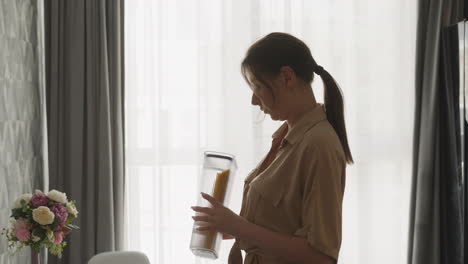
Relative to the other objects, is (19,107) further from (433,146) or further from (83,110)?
(433,146)

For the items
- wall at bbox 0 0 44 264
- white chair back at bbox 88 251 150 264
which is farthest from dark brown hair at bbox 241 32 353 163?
white chair back at bbox 88 251 150 264

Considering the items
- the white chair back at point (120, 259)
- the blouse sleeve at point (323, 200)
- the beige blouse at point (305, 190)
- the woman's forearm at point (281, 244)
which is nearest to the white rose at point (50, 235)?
the white chair back at point (120, 259)

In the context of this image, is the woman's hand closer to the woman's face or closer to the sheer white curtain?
the woman's face

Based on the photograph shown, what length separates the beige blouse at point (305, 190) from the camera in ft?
4.16

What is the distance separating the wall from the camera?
7.79 feet

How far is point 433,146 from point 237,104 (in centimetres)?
124

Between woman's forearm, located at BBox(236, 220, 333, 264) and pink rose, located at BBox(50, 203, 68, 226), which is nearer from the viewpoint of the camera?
woman's forearm, located at BBox(236, 220, 333, 264)

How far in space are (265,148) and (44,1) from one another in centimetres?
157

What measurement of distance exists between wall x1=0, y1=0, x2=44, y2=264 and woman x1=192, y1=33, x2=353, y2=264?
1.32 metres

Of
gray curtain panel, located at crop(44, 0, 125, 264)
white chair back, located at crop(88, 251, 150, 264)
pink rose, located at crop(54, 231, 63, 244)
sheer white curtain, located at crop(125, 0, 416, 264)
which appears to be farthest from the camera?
sheer white curtain, located at crop(125, 0, 416, 264)

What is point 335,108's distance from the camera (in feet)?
4.76

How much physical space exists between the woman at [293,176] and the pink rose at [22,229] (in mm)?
1082

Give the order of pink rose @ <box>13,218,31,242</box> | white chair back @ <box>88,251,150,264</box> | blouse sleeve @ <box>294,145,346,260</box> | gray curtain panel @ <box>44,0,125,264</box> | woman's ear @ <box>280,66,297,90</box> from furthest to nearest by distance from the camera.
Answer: gray curtain panel @ <box>44,0,125,264</box>
white chair back @ <box>88,251,150,264</box>
pink rose @ <box>13,218,31,242</box>
woman's ear @ <box>280,66,297,90</box>
blouse sleeve @ <box>294,145,346,260</box>

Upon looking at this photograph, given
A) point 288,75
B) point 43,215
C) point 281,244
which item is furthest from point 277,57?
point 43,215
